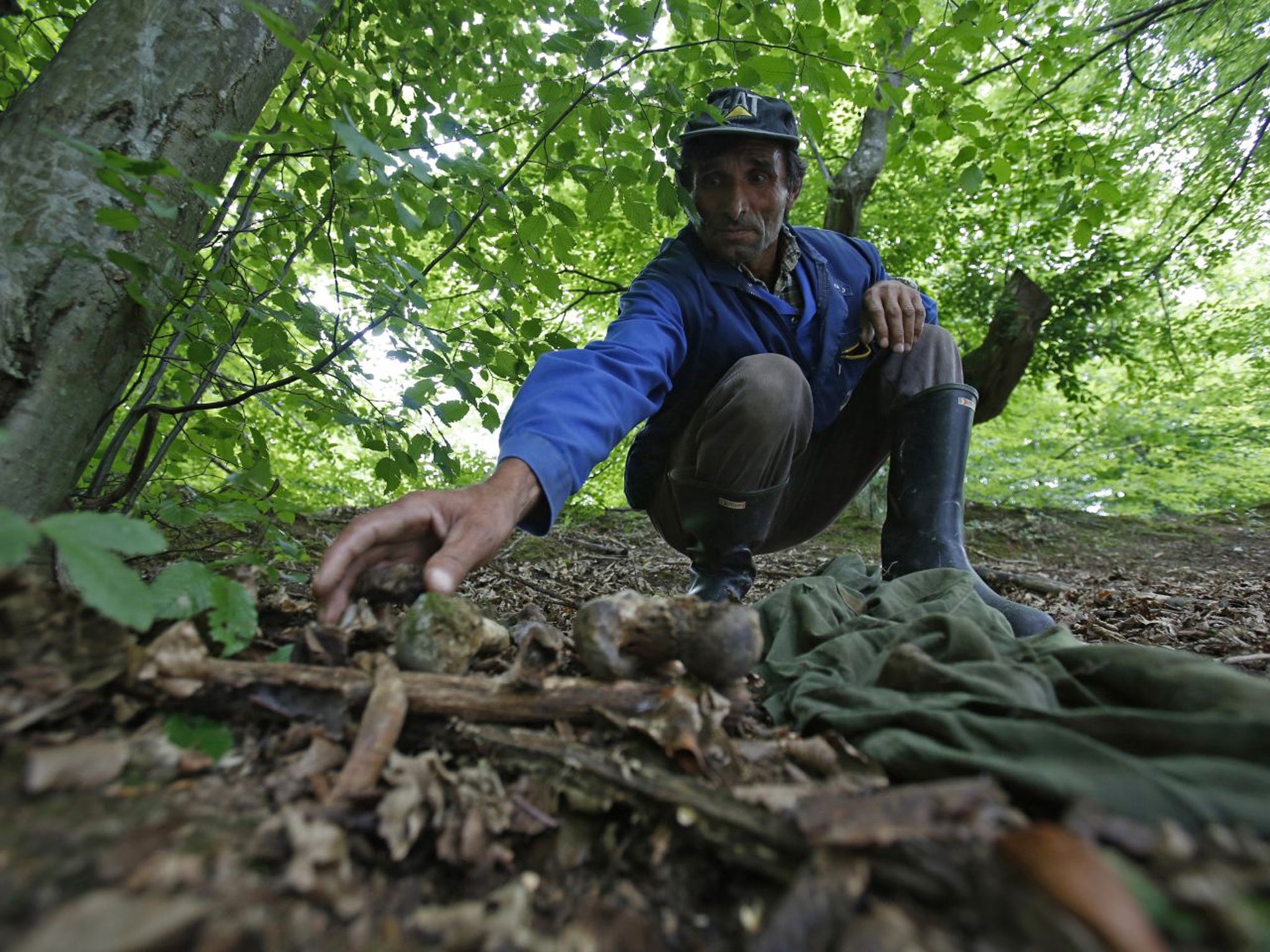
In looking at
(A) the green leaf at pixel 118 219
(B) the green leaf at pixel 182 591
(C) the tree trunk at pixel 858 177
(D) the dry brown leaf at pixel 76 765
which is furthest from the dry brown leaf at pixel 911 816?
(C) the tree trunk at pixel 858 177

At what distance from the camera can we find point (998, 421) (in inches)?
404

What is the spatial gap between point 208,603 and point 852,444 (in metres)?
2.91

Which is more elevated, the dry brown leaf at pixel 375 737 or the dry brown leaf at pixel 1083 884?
the dry brown leaf at pixel 1083 884

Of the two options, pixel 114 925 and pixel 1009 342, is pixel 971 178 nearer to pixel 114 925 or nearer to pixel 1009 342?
pixel 114 925

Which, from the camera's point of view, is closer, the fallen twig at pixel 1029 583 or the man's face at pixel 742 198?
the man's face at pixel 742 198

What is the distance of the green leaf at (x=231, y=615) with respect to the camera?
1124 millimetres

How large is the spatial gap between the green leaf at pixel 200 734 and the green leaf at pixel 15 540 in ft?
1.29

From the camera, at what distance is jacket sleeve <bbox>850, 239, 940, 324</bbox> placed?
317cm

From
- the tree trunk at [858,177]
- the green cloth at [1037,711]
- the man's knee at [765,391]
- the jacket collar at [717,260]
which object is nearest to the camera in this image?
the green cloth at [1037,711]

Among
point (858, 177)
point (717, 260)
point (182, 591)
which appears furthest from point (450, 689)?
point (858, 177)

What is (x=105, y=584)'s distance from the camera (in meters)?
0.84

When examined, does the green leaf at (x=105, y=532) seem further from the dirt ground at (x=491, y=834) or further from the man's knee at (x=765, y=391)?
the man's knee at (x=765, y=391)

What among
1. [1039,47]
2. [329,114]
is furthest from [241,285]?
[1039,47]

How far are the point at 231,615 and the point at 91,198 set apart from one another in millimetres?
1314
